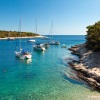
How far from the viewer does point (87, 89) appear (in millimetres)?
33719

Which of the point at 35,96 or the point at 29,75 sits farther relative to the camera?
the point at 29,75

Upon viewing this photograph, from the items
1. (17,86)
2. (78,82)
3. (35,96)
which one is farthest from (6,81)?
(78,82)

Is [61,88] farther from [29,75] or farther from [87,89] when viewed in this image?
[29,75]

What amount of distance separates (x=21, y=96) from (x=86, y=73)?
18623 mm

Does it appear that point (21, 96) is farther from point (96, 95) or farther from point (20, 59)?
point (20, 59)

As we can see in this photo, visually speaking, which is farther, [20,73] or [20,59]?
[20,59]

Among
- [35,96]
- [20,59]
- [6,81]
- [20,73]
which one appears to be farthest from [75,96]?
[20,59]

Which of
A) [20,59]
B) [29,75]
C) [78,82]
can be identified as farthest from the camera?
[20,59]

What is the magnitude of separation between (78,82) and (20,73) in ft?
48.5

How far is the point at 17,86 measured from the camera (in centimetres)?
3488

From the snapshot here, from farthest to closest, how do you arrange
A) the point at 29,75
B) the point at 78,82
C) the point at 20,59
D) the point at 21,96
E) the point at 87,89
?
the point at 20,59 < the point at 29,75 < the point at 78,82 < the point at 87,89 < the point at 21,96

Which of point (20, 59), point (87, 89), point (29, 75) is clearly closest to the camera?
point (87, 89)

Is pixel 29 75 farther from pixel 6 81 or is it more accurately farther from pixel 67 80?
pixel 67 80

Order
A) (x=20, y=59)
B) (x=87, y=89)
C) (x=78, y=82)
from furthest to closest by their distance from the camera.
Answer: (x=20, y=59), (x=78, y=82), (x=87, y=89)
